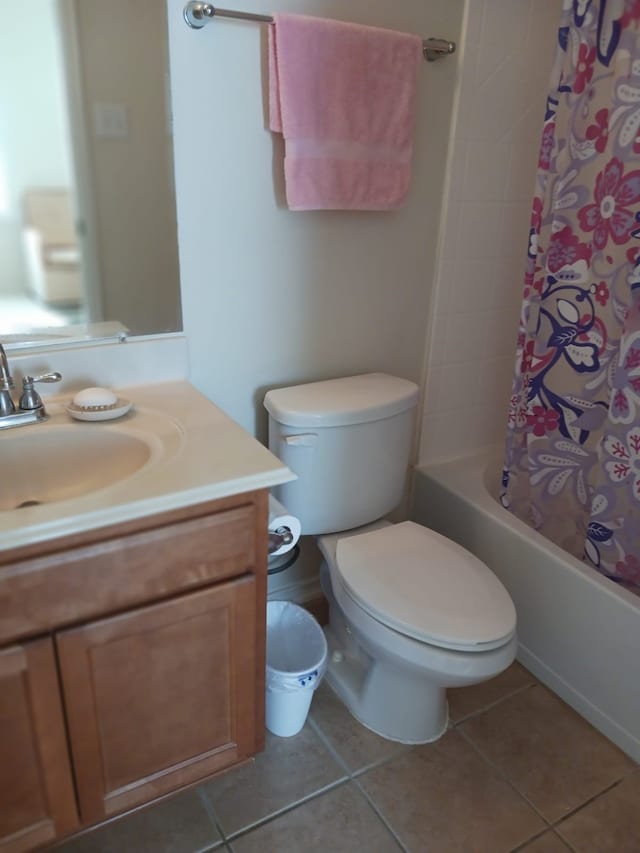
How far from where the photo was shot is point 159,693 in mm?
1172

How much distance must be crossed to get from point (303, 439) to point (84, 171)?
2.47 ft

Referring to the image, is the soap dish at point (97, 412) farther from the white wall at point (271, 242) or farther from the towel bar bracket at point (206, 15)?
the towel bar bracket at point (206, 15)

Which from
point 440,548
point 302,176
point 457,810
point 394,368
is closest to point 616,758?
point 457,810

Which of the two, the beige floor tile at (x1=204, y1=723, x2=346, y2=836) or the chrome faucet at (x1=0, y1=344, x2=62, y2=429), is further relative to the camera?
the beige floor tile at (x1=204, y1=723, x2=346, y2=836)

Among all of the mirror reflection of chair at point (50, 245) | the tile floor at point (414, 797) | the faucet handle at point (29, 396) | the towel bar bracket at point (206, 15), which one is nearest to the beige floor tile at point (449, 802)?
the tile floor at point (414, 797)

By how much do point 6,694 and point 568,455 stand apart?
1.43 m

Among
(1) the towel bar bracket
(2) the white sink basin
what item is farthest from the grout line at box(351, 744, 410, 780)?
(1) the towel bar bracket

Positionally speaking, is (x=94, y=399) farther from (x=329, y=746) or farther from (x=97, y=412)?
(x=329, y=746)

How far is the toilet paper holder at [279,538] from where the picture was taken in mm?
1322

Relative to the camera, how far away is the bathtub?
5.00ft

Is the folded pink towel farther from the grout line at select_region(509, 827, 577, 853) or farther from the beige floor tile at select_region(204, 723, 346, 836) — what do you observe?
the grout line at select_region(509, 827, 577, 853)

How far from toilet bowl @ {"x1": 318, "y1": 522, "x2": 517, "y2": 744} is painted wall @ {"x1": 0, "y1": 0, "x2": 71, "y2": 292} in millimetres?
1004

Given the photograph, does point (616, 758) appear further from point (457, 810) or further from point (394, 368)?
point (394, 368)

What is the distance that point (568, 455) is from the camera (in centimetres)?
173
